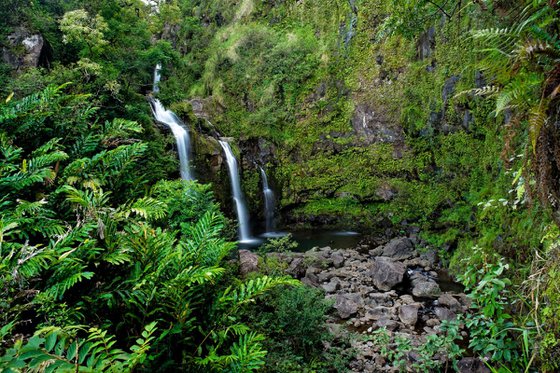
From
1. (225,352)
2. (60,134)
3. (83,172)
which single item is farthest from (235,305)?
(60,134)

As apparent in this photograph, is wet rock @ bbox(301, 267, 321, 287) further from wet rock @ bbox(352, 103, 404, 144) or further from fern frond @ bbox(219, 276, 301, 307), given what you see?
wet rock @ bbox(352, 103, 404, 144)

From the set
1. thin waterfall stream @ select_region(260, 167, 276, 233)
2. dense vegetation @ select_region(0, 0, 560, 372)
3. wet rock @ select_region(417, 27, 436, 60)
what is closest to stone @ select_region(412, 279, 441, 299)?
dense vegetation @ select_region(0, 0, 560, 372)

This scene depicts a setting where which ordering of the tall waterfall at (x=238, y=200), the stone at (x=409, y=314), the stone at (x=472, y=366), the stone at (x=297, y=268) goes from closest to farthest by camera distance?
the stone at (x=472, y=366)
the stone at (x=409, y=314)
the stone at (x=297, y=268)
the tall waterfall at (x=238, y=200)

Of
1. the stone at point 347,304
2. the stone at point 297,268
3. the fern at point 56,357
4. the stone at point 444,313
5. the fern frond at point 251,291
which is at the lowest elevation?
the stone at point 444,313

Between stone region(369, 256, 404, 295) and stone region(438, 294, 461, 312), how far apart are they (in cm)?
96

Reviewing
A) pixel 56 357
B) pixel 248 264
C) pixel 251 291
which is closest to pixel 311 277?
pixel 248 264

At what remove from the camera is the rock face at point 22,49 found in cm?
743

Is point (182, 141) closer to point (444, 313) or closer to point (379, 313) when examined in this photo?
point (379, 313)

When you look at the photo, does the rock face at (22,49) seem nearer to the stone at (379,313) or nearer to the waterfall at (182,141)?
the waterfall at (182,141)

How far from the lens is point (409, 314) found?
18.7ft

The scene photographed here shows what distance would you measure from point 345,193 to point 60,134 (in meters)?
10.2

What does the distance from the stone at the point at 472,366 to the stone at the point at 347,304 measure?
226 centimetres

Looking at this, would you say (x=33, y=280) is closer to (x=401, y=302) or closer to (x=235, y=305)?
(x=235, y=305)

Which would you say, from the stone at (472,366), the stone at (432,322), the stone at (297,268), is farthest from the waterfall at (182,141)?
the stone at (472,366)
